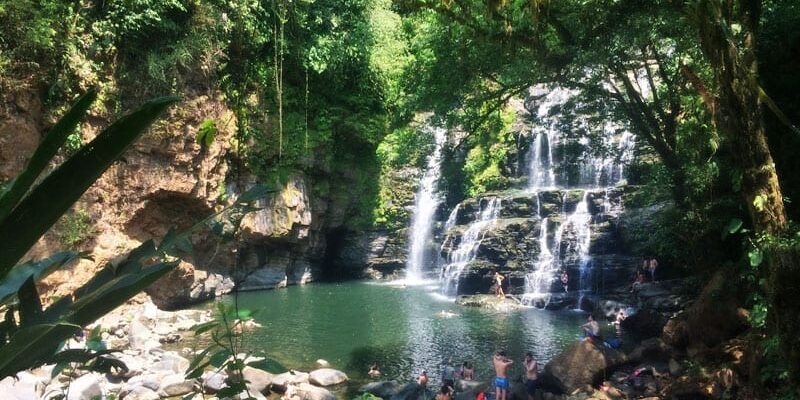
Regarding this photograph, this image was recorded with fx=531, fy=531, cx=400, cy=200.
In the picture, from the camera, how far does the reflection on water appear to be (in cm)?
1135

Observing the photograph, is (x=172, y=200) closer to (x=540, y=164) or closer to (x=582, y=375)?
(x=582, y=375)

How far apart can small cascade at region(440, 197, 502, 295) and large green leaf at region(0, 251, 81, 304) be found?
1840cm

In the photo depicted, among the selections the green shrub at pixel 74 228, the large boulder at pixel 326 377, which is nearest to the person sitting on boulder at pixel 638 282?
the large boulder at pixel 326 377

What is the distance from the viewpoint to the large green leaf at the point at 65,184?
78 cm

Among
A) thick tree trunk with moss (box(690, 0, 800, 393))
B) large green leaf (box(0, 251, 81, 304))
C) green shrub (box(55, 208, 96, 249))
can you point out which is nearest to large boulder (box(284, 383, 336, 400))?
green shrub (box(55, 208, 96, 249))

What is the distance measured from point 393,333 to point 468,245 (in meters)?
7.48

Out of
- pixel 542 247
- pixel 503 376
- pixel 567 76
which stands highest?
pixel 567 76

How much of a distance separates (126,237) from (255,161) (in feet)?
15.2

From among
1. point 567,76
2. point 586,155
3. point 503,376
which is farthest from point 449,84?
point 503,376

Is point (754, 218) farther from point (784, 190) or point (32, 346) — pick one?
point (32, 346)

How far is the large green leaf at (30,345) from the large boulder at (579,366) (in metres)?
9.36

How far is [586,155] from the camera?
13.9 m

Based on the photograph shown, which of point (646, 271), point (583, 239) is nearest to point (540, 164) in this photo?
point (583, 239)

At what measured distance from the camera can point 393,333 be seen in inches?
531
